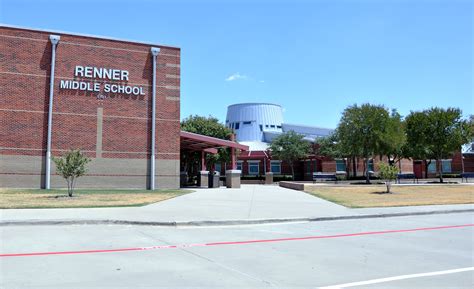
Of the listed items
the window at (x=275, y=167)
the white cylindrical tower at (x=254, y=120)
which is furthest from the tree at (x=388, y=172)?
the white cylindrical tower at (x=254, y=120)

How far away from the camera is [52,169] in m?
25.7

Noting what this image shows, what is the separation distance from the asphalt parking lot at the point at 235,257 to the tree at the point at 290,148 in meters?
43.6

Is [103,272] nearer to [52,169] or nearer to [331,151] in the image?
[52,169]

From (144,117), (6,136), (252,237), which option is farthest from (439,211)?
(6,136)

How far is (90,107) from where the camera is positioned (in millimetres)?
26766

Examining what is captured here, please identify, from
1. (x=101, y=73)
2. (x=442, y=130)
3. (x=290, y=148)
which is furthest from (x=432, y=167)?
(x=101, y=73)

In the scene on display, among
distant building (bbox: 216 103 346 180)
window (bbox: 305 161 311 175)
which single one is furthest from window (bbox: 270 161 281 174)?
distant building (bbox: 216 103 346 180)

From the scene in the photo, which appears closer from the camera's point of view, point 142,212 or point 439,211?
point 142,212

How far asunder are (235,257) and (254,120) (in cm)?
7834

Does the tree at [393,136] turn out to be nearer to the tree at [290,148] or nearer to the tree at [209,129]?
the tree at [290,148]

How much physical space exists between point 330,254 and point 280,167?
2140 inches

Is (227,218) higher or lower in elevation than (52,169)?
lower

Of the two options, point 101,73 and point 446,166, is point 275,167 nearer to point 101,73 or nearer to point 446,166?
point 446,166

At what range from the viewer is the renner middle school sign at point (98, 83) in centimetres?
2652
